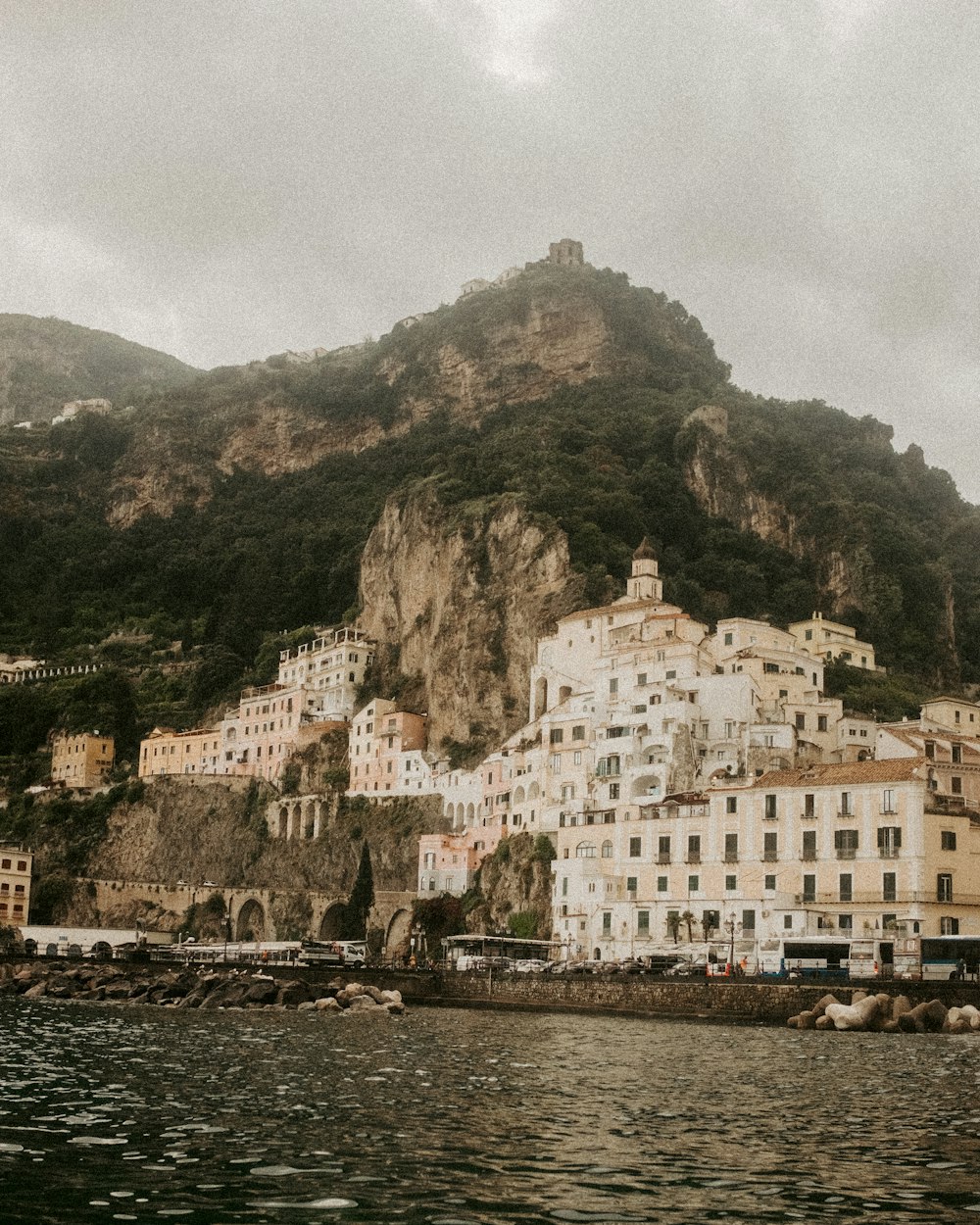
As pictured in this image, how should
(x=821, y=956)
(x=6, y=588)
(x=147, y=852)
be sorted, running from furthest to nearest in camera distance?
(x=6, y=588) → (x=147, y=852) → (x=821, y=956)

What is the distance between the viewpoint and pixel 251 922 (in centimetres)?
10388

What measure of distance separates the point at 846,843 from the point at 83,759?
81.5 meters

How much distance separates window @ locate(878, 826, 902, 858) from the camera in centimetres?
6688

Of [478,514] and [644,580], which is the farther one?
[478,514]

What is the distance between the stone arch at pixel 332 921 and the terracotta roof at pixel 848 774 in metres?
36.0

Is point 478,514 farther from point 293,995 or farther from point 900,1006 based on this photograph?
point 900,1006

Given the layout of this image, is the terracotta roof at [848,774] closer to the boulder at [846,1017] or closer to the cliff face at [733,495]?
the boulder at [846,1017]

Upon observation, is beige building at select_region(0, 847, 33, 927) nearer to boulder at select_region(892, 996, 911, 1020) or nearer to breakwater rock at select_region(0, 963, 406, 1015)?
breakwater rock at select_region(0, 963, 406, 1015)

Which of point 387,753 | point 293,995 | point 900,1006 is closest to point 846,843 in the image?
point 900,1006

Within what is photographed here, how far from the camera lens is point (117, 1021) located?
2131 inches

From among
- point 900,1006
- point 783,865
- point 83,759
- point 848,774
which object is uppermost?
point 83,759

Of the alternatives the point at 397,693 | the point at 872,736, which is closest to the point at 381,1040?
the point at 872,736

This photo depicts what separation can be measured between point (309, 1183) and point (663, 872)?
56030 millimetres

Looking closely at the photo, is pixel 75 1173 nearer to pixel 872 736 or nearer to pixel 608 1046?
pixel 608 1046
